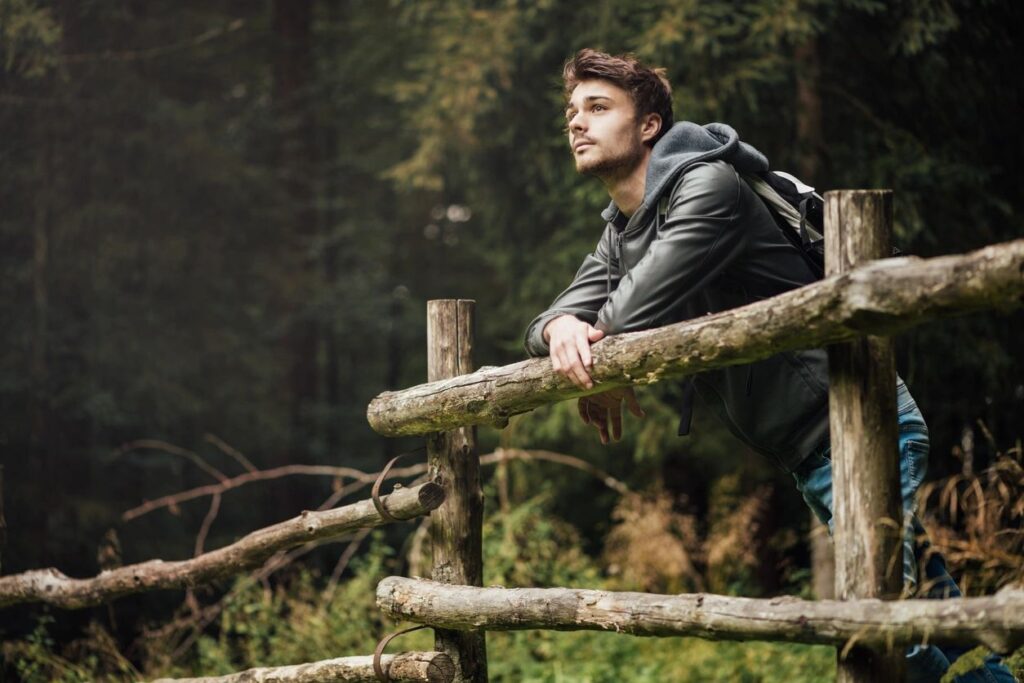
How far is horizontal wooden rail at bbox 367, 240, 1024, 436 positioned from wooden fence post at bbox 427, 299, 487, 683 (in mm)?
399

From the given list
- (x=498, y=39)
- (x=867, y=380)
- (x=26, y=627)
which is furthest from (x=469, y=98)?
(x=867, y=380)

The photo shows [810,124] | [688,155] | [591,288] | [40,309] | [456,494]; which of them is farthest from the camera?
[40,309]

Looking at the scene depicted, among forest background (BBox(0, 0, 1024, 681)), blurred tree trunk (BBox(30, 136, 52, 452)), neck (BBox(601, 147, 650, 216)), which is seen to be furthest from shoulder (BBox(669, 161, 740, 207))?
blurred tree trunk (BBox(30, 136, 52, 452))

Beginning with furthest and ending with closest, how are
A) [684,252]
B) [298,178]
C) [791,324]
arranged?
1. [298,178]
2. [684,252]
3. [791,324]

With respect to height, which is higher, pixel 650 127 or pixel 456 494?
pixel 650 127

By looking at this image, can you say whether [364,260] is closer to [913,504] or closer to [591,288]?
[591,288]

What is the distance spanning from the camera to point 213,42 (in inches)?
504

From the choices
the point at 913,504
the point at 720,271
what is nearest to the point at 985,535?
the point at 913,504

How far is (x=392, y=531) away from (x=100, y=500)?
125 inches

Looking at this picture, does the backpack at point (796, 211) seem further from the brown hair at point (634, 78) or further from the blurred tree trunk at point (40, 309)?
the blurred tree trunk at point (40, 309)

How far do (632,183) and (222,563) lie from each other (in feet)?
8.30

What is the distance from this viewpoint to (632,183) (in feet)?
10.9

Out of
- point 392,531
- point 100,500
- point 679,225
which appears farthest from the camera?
point 392,531

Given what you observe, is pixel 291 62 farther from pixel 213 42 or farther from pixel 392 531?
pixel 392 531
